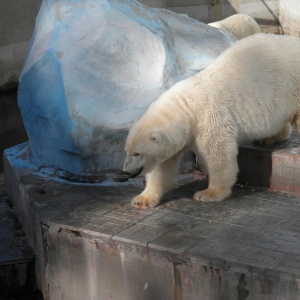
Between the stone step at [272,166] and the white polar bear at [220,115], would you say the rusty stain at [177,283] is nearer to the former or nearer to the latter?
the white polar bear at [220,115]

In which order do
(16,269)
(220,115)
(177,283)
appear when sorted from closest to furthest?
(177,283)
(220,115)
(16,269)

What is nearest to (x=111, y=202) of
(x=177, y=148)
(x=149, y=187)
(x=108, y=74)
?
(x=149, y=187)

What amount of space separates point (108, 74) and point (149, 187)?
4.41 feet

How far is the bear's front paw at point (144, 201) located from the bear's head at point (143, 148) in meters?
0.33

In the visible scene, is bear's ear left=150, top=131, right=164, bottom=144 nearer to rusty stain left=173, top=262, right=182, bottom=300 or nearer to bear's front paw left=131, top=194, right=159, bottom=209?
bear's front paw left=131, top=194, right=159, bottom=209

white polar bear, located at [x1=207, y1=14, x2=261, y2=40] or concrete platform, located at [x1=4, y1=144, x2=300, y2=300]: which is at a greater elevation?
white polar bear, located at [x1=207, y1=14, x2=261, y2=40]

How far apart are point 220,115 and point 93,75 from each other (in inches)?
59.2

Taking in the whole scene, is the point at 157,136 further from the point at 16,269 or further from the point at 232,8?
the point at 232,8

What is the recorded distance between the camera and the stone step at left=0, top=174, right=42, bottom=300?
5328 mm

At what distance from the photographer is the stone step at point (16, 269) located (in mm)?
5328

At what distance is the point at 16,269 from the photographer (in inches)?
210

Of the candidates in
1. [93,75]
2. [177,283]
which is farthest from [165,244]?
[93,75]

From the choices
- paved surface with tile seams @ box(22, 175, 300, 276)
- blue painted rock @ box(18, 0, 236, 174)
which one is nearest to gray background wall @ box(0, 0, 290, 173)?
blue painted rock @ box(18, 0, 236, 174)

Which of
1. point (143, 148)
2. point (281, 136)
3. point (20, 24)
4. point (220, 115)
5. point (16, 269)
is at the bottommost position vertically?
point (16, 269)
